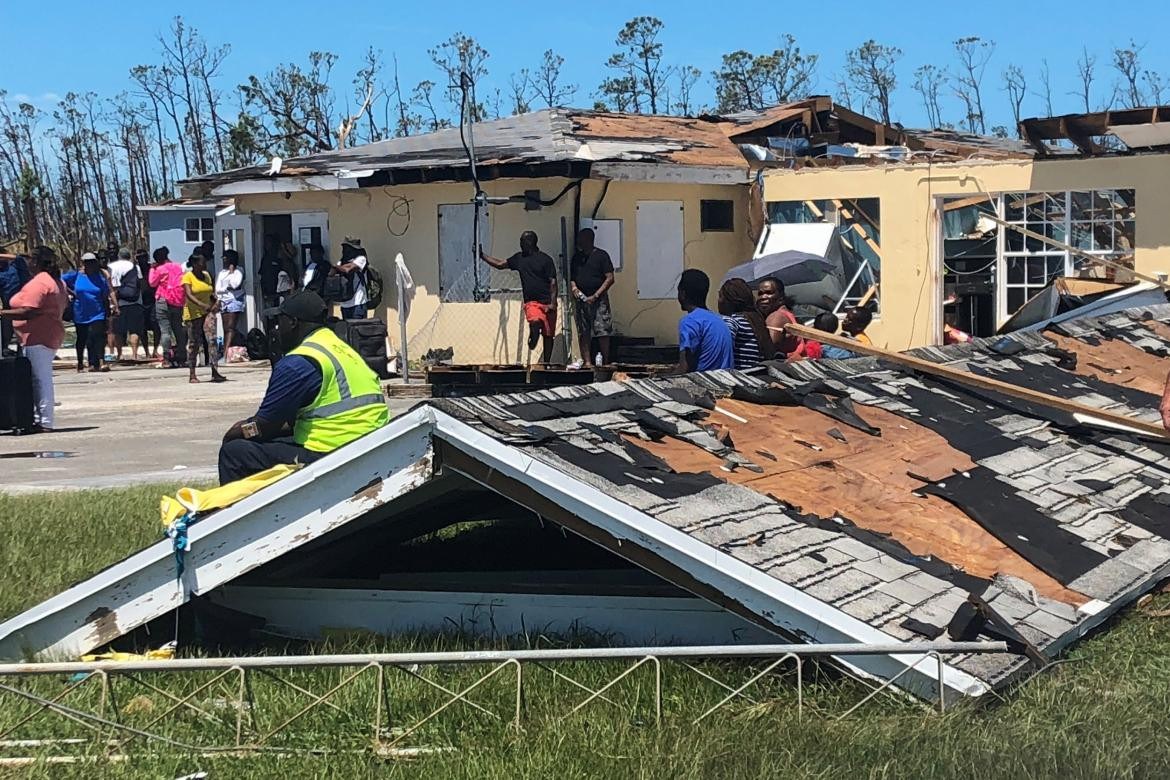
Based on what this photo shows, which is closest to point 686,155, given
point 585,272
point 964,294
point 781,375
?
point 585,272

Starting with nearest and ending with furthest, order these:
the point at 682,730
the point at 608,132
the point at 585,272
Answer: the point at 682,730
the point at 585,272
the point at 608,132

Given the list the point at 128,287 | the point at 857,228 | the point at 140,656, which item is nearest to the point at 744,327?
the point at 140,656

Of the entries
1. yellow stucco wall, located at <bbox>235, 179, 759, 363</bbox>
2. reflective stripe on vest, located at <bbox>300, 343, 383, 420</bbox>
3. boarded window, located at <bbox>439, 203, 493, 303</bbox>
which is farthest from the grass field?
boarded window, located at <bbox>439, 203, 493, 303</bbox>

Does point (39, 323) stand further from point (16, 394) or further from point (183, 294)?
point (183, 294)

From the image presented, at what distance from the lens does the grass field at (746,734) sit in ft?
14.0

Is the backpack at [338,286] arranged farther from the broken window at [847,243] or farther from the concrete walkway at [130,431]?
the broken window at [847,243]

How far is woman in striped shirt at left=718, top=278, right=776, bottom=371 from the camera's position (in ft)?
30.4

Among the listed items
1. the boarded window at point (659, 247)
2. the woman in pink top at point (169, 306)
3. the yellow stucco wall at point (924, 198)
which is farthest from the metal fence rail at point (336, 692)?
the woman in pink top at point (169, 306)

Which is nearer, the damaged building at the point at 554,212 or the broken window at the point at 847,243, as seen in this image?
the damaged building at the point at 554,212

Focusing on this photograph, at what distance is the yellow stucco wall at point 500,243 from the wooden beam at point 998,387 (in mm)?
10788

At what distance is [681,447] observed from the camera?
6.12 meters

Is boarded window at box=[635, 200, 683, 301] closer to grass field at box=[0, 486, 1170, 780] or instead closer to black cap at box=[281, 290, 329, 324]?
black cap at box=[281, 290, 329, 324]

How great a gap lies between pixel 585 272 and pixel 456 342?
2.49 meters

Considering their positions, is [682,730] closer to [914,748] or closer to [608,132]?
[914,748]
